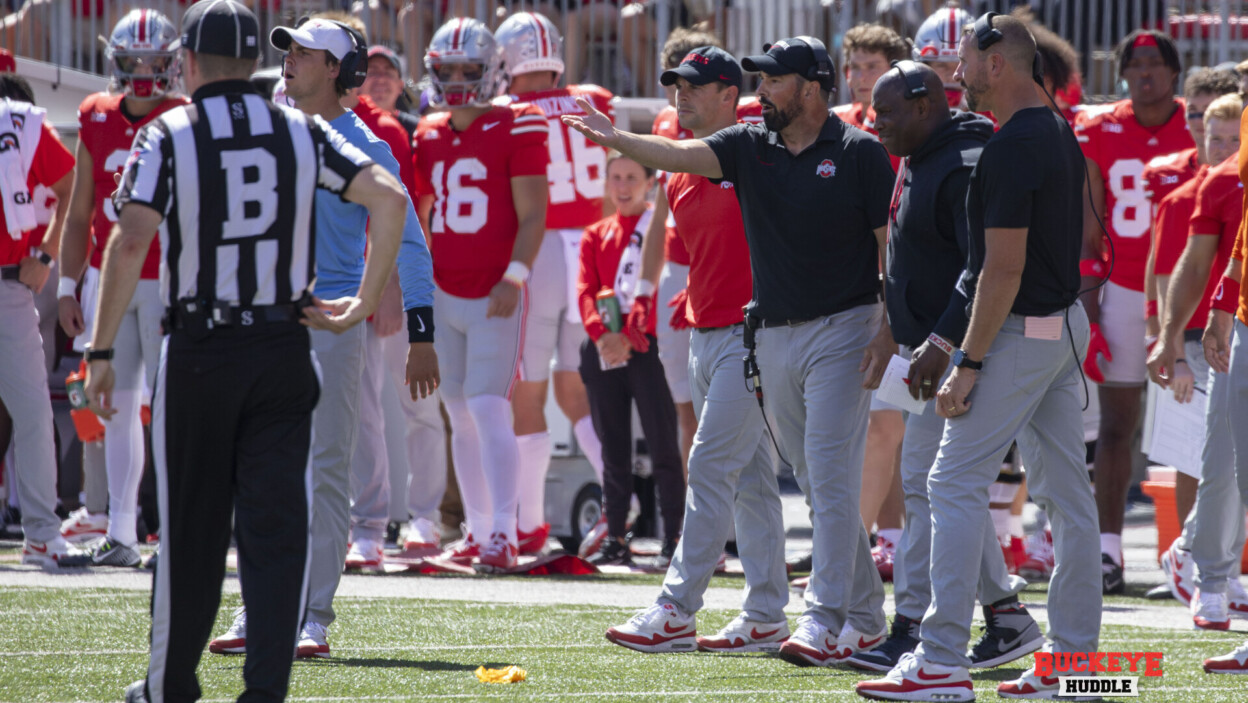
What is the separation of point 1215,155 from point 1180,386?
3.29ft

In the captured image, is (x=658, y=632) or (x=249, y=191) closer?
(x=249, y=191)

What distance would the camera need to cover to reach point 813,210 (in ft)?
17.6

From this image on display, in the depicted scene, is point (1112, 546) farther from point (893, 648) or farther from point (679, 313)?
point (893, 648)

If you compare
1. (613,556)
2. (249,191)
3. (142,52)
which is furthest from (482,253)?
(249,191)

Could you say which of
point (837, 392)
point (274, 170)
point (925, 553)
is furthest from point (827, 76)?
point (274, 170)

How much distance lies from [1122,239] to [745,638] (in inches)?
139

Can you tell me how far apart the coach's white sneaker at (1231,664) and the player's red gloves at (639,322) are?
334cm

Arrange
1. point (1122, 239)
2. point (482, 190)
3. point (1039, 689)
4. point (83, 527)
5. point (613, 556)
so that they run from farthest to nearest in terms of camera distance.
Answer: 1. point (83, 527)
2. point (613, 556)
3. point (1122, 239)
4. point (482, 190)
5. point (1039, 689)

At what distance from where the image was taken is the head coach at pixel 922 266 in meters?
4.88

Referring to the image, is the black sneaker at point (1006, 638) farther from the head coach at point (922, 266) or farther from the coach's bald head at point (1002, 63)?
the coach's bald head at point (1002, 63)

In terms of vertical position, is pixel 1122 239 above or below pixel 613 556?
above

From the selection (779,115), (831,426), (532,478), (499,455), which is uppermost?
(779,115)

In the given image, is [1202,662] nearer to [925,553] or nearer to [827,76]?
[925,553]

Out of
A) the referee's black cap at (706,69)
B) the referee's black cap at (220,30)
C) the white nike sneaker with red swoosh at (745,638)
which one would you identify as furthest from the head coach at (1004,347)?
the referee's black cap at (220,30)
